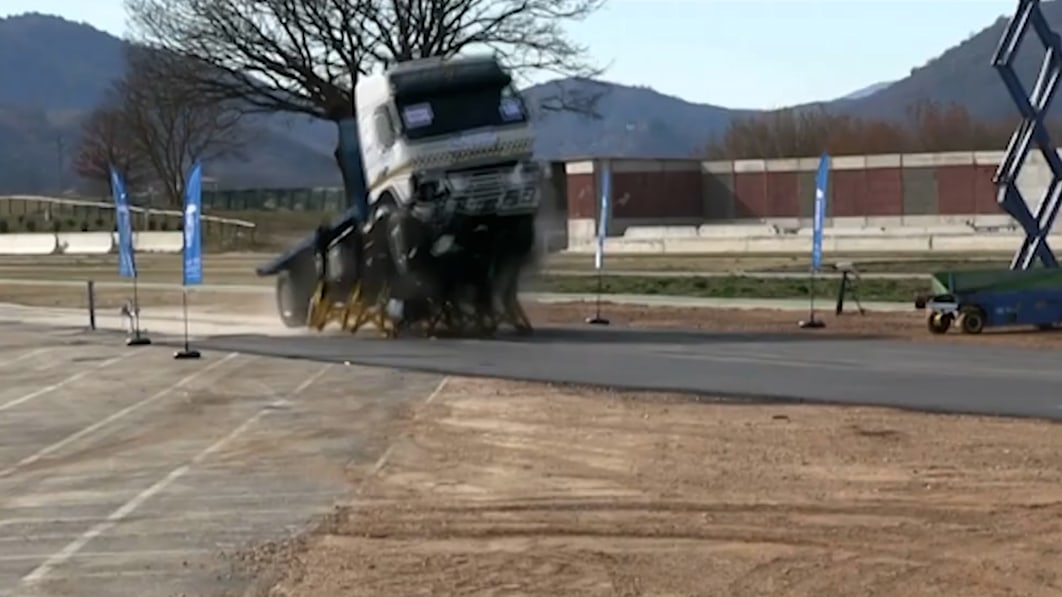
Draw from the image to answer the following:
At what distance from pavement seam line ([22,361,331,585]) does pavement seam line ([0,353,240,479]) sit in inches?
58.4

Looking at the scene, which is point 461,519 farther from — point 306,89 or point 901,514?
point 306,89

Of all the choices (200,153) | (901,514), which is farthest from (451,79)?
(200,153)

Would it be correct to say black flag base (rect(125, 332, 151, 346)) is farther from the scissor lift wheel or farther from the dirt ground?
the dirt ground

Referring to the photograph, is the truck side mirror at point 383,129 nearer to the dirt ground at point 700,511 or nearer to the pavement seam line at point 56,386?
the pavement seam line at point 56,386

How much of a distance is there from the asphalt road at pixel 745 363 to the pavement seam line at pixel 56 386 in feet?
7.26

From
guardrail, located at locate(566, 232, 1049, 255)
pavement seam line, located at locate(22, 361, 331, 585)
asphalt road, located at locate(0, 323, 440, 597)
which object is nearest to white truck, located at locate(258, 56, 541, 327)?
asphalt road, located at locate(0, 323, 440, 597)

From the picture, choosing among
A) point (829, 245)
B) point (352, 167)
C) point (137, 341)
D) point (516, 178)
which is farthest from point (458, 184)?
point (829, 245)

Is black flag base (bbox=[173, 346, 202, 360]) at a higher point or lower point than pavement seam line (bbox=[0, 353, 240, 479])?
higher

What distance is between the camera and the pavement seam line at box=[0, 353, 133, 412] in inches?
892

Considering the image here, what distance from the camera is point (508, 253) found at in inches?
1208

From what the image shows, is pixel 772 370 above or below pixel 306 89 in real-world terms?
below

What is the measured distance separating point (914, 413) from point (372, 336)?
1488 cm

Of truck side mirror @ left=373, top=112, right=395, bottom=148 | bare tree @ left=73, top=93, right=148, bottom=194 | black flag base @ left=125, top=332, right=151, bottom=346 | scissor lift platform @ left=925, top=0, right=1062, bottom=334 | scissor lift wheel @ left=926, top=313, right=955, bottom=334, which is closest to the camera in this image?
scissor lift platform @ left=925, top=0, right=1062, bottom=334

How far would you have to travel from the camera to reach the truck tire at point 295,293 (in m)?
34.2
